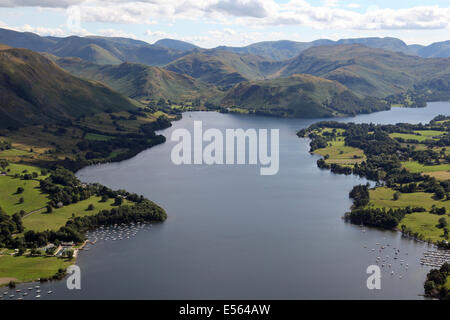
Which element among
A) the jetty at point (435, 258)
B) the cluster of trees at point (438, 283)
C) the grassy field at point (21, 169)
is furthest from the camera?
the grassy field at point (21, 169)

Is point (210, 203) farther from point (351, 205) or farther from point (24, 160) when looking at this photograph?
point (24, 160)

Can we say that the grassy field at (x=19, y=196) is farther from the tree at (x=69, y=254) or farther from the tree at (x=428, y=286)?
the tree at (x=428, y=286)

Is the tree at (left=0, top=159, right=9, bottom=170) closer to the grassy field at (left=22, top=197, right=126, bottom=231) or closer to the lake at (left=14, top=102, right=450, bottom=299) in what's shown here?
the lake at (left=14, top=102, right=450, bottom=299)

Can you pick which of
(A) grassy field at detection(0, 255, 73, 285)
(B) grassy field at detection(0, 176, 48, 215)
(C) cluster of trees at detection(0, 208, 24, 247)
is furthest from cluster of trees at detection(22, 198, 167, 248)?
(B) grassy field at detection(0, 176, 48, 215)

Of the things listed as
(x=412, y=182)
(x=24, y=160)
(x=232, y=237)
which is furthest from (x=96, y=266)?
(x=412, y=182)

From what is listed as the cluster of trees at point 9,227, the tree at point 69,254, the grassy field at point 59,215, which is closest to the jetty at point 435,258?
the tree at point 69,254
